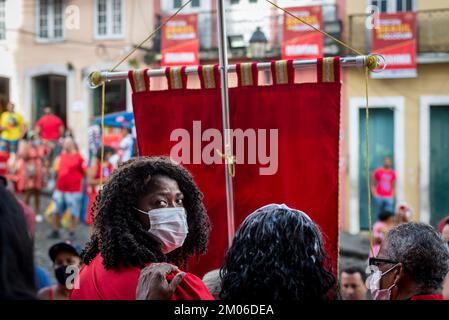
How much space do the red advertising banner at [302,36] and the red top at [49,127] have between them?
163 inches

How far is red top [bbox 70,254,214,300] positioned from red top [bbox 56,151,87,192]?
8.34m

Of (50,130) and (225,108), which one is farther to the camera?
(50,130)

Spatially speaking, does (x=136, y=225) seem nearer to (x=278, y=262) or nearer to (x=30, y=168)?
(x=278, y=262)

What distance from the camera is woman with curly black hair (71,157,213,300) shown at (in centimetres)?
241

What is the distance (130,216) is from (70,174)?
8.34 m

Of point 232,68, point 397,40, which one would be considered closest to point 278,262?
point 232,68

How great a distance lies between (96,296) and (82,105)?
12352 millimetres

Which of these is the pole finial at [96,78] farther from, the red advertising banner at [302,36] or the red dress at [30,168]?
the red advertising banner at [302,36]

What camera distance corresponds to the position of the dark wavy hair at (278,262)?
2.06m

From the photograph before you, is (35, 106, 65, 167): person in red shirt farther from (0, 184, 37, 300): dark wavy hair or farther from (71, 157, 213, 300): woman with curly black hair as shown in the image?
(0, 184, 37, 300): dark wavy hair

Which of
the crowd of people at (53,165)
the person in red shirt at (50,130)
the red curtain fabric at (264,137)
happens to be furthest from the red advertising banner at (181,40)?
the red curtain fabric at (264,137)

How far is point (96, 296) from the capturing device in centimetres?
235

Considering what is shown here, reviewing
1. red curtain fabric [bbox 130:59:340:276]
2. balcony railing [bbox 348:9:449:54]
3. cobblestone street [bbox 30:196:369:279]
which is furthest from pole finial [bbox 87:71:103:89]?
balcony railing [bbox 348:9:449:54]

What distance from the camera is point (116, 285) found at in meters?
2.35
